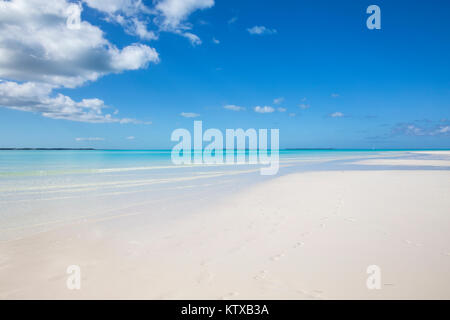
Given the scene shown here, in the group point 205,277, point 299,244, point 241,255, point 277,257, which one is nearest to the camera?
point 205,277

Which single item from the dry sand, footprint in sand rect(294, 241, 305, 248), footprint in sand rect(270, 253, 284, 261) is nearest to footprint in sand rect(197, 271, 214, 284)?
the dry sand

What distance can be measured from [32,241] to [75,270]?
2.09m

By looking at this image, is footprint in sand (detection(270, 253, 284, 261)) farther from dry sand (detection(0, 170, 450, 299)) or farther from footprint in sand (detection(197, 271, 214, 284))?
footprint in sand (detection(197, 271, 214, 284))

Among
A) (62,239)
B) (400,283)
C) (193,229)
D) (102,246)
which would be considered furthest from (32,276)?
(400,283)

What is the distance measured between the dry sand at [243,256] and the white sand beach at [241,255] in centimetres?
2

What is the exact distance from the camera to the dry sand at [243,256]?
329 centimetres

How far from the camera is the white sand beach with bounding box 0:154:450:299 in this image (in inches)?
129

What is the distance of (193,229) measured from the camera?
5754mm

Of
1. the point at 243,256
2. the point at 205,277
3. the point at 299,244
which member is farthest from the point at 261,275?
the point at 299,244

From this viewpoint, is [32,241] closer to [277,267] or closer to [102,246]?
[102,246]

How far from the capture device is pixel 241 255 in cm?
433

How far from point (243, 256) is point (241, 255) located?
52mm

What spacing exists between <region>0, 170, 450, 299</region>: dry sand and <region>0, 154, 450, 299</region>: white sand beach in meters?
0.02

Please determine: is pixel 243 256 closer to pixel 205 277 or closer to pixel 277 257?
pixel 277 257
